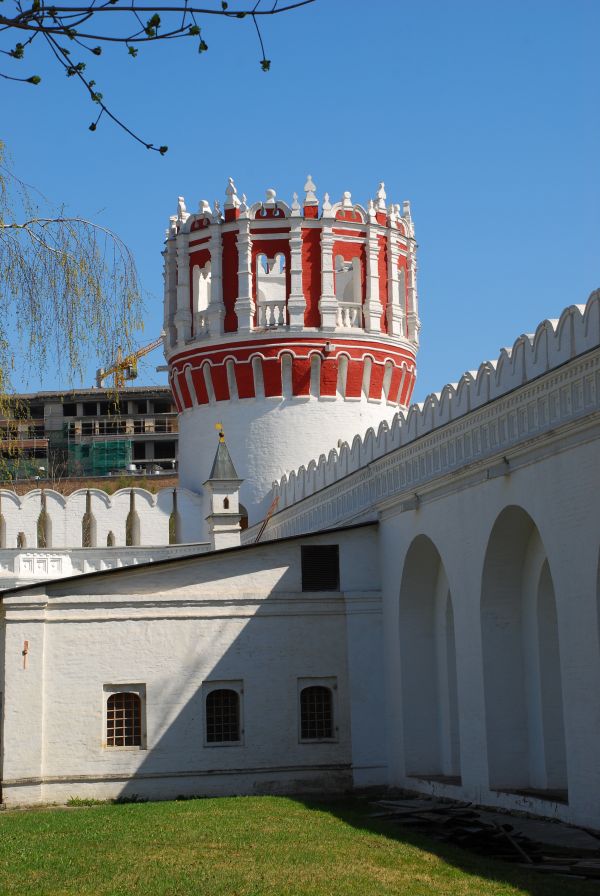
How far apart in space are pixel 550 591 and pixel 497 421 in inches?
91.8

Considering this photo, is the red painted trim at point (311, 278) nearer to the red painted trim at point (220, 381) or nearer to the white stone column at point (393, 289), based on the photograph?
the white stone column at point (393, 289)

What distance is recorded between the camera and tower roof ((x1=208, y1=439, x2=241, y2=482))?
114 ft

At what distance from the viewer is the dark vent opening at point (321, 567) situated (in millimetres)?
23938

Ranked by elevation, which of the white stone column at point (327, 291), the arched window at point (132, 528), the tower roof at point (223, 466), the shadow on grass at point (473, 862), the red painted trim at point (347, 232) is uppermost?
the red painted trim at point (347, 232)

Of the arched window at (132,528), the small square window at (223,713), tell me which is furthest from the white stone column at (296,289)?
the small square window at (223,713)

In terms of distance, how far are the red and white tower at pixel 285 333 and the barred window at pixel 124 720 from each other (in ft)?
49.0

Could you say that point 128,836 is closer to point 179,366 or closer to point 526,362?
point 526,362

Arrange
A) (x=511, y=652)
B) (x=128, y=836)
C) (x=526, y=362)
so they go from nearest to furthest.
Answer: (x=128, y=836), (x=526, y=362), (x=511, y=652)

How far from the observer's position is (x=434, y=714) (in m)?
22.4

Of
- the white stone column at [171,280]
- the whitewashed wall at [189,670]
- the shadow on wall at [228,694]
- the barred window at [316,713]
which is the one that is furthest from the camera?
the white stone column at [171,280]

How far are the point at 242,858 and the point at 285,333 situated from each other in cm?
2468

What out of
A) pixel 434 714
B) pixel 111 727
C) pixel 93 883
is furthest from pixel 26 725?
pixel 93 883

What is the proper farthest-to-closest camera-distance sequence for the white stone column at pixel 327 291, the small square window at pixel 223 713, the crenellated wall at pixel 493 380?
the white stone column at pixel 327 291 < the small square window at pixel 223 713 < the crenellated wall at pixel 493 380

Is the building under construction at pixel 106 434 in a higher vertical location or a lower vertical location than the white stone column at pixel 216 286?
higher
